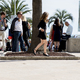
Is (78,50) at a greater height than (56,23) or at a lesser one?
lesser

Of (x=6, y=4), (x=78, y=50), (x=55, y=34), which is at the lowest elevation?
(x=78, y=50)

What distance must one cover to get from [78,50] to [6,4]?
2530 centimetres

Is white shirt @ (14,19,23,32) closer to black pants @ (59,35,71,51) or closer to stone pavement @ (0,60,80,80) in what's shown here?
stone pavement @ (0,60,80,80)

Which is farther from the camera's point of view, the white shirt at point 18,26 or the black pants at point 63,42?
the black pants at point 63,42

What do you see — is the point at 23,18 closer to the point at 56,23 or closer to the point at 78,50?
the point at 56,23

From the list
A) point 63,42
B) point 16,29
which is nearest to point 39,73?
point 16,29

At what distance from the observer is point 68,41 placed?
14852 millimetres

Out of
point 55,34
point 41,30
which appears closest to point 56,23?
point 55,34

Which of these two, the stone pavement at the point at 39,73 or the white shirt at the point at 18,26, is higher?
the white shirt at the point at 18,26

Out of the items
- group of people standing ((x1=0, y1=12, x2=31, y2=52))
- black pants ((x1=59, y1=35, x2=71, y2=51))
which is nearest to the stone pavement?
group of people standing ((x1=0, y1=12, x2=31, y2=52))

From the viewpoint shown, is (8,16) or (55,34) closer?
(55,34)

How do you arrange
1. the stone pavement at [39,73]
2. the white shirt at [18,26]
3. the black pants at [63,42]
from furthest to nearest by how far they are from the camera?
the black pants at [63,42], the white shirt at [18,26], the stone pavement at [39,73]

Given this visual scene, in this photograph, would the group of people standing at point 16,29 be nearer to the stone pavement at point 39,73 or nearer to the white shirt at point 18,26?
the white shirt at point 18,26

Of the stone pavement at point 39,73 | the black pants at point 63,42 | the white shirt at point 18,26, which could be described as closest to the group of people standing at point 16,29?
the white shirt at point 18,26
